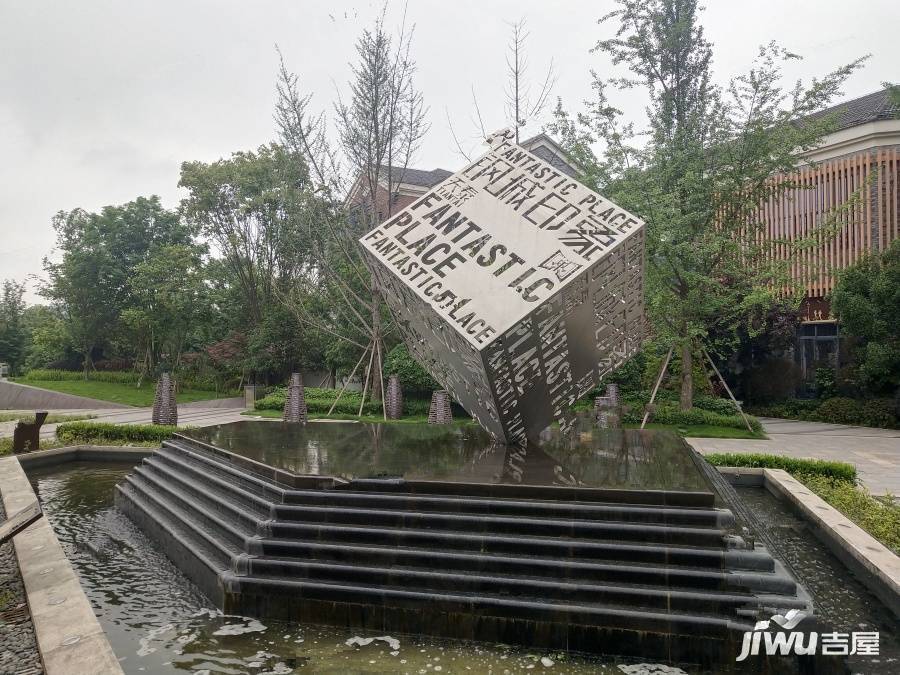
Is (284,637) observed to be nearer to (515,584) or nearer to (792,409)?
(515,584)

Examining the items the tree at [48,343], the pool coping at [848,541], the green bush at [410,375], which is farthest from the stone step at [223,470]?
the tree at [48,343]

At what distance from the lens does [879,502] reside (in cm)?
888

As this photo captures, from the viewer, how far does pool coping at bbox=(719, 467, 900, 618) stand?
5.82 m

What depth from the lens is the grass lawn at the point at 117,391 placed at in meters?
31.3

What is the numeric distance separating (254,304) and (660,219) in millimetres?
23312

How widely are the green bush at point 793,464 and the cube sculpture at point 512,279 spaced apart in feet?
13.3

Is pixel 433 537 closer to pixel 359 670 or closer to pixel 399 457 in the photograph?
pixel 359 670

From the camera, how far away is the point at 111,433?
15336 mm

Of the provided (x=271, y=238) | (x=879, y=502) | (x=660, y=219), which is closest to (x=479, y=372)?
(x=879, y=502)

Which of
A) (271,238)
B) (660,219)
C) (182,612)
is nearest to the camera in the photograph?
(182,612)

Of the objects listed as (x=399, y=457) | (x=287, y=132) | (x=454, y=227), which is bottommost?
(x=399, y=457)

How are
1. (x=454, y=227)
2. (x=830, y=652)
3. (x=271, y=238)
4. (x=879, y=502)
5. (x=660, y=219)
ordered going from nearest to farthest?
(x=830, y=652)
(x=454, y=227)
(x=879, y=502)
(x=660, y=219)
(x=271, y=238)

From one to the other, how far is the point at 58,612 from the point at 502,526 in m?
3.81

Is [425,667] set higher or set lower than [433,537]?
lower
